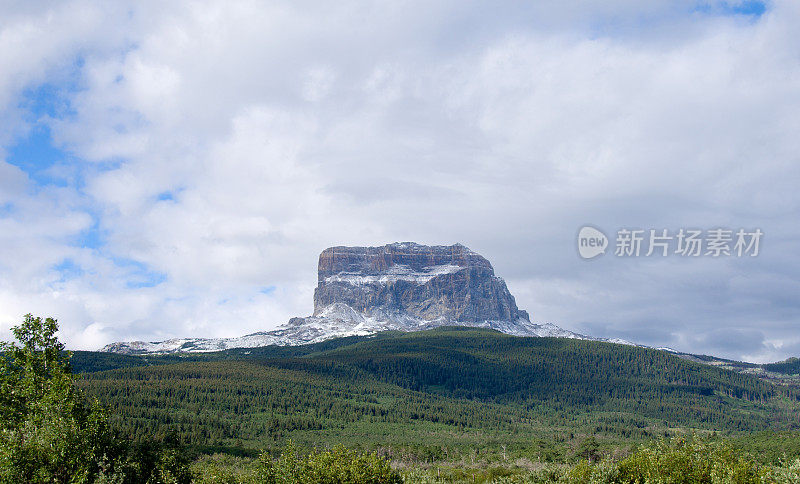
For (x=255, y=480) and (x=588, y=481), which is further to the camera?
(x=588, y=481)

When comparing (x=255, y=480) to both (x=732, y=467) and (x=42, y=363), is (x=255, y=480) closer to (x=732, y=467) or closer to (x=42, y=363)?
(x=42, y=363)

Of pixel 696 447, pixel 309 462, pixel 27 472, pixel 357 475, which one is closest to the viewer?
pixel 27 472

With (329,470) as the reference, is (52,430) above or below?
above

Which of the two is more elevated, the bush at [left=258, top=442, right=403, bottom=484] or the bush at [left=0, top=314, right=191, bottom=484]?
the bush at [left=0, top=314, right=191, bottom=484]

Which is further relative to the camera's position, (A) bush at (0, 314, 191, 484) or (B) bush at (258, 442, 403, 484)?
(B) bush at (258, 442, 403, 484)

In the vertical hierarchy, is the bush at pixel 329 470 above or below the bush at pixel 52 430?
below

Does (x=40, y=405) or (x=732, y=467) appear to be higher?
(x=40, y=405)

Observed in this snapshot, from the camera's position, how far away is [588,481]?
71875 millimetres

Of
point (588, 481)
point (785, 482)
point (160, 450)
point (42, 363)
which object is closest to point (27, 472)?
point (42, 363)

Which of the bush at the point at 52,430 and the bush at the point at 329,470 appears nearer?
the bush at the point at 52,430

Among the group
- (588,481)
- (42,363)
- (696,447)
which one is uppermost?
(42,363)

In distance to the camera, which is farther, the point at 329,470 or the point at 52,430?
the point at 329,470

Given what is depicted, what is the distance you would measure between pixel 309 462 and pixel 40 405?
26900 millimetres

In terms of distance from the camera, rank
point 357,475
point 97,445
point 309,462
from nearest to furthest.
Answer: point 97,445
point 357,475
point 309,462
